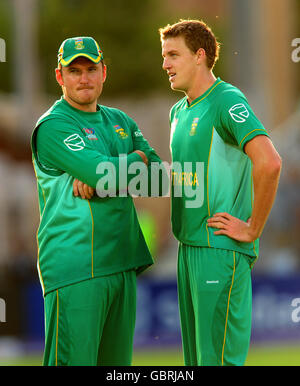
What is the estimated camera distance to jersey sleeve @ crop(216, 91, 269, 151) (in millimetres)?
3664

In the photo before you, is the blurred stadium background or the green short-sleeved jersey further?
the blurred stadium background

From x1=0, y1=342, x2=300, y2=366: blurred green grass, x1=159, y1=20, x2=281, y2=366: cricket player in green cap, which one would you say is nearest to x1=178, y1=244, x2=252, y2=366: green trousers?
x1=159, y1=20, x2=281, y2=366: cricket player in green cap

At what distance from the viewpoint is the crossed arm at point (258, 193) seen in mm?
3619

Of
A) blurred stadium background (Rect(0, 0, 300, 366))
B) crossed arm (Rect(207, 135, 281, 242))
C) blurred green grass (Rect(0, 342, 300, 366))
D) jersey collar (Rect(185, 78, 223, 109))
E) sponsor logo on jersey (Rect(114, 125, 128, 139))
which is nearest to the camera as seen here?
crossed arm (Rect(207, 135, 281, 242))

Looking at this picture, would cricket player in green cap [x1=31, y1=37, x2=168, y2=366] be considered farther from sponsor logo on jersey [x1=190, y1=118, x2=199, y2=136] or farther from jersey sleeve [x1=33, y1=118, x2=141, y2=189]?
sponsor logo on jersey [x1=190, y1=118, x2=199, y2=136]

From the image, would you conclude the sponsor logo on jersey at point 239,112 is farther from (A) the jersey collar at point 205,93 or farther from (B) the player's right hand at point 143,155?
(B) the player's right hand at point 143,155

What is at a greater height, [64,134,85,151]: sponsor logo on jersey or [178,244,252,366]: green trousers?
[64,134,85,151]: sponsor logo on jersey

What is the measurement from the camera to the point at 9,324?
9.28m

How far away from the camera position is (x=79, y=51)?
3.84 metres

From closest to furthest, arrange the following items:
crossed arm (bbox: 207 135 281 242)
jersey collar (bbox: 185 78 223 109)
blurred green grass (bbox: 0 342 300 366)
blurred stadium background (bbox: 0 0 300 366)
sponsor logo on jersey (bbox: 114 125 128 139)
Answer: crossed arm (bbox: 207 135 281 242) < jersey collar (bbox: 185 78 223 109) < sponsor logo on jersey (bbox: 114 125 128 139) < blurred green grass (bbox: 0 342 300 366) < blurred stadium background (bbox: 0 0 300 366)

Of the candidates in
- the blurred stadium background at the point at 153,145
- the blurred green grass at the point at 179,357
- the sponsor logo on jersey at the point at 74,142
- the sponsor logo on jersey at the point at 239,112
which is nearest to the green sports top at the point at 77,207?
the sponsor logo on jersey at the point at 74,142
